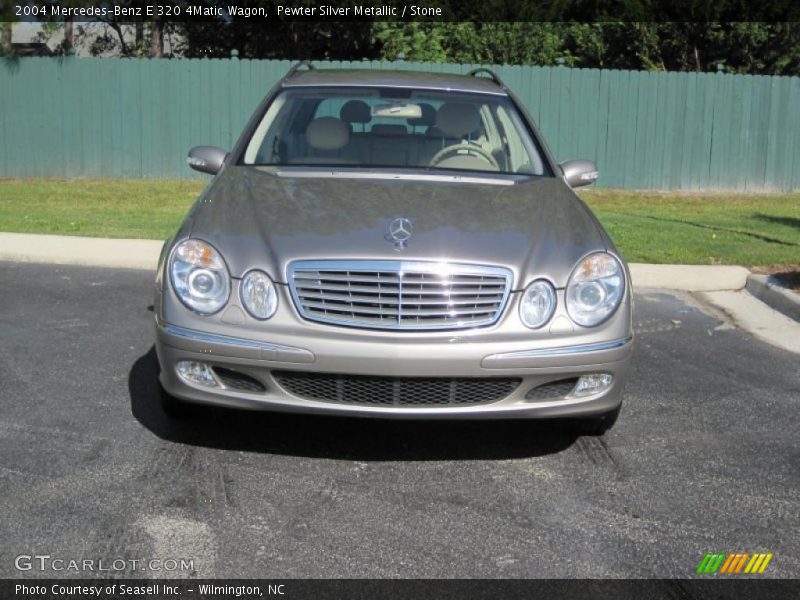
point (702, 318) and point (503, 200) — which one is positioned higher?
point (503, 200)

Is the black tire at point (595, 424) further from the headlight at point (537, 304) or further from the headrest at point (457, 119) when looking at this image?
the headrest at point (457, 119)

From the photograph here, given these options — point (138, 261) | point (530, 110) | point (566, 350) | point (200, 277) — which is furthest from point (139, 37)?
point (566, 350)

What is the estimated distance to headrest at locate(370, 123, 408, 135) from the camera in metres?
6.38

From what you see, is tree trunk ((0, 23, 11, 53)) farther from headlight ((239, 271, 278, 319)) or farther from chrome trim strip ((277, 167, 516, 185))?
headlight ((239, 271, 278, 319))

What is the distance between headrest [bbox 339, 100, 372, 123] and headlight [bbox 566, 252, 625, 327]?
6.81 feet

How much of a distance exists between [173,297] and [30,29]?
25.6 meters

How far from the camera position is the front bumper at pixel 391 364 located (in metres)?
4.54

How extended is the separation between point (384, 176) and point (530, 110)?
13592 mm

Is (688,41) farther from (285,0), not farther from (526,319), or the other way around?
(526,319)

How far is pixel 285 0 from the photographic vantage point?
21.7 m

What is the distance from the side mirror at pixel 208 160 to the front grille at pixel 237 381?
5.64 ft

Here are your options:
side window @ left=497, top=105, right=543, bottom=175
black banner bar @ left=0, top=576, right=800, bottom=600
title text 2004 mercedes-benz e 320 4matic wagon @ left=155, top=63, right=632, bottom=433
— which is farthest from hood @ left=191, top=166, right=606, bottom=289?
black banner bar @ left=0, top=576, right=800, bottom=600

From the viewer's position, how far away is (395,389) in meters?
4.62

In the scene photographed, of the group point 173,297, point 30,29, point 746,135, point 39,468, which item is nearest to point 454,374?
point 173,297
